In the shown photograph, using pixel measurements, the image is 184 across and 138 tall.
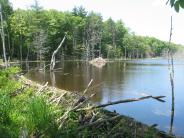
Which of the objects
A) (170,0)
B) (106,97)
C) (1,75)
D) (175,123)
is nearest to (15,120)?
(170,0)

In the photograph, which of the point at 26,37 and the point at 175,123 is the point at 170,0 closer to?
the point at 175,123

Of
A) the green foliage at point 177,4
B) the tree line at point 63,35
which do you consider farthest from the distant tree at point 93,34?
the green foliage at point 177,4

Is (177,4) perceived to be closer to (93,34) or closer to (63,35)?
(63,35)

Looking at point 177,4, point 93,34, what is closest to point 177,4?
point 177,4

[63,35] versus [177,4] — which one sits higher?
[63,35]

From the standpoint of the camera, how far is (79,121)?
25.2ft

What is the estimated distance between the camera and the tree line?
9331 cm

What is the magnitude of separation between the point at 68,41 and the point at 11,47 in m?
30.2

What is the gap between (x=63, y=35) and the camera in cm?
11919

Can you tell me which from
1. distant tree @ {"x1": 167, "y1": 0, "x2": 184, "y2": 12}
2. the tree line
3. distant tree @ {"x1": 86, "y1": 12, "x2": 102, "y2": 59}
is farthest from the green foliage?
distant tree @ {"x1": 86, "y1": 12, "x2": 102, "y2": 59}

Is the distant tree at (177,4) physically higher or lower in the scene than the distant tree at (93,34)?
lower

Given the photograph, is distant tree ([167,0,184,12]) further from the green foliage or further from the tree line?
the tree line

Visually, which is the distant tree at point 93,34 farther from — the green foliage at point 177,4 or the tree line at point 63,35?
the green foliage at point 177,4

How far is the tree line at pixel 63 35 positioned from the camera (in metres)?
93.3
